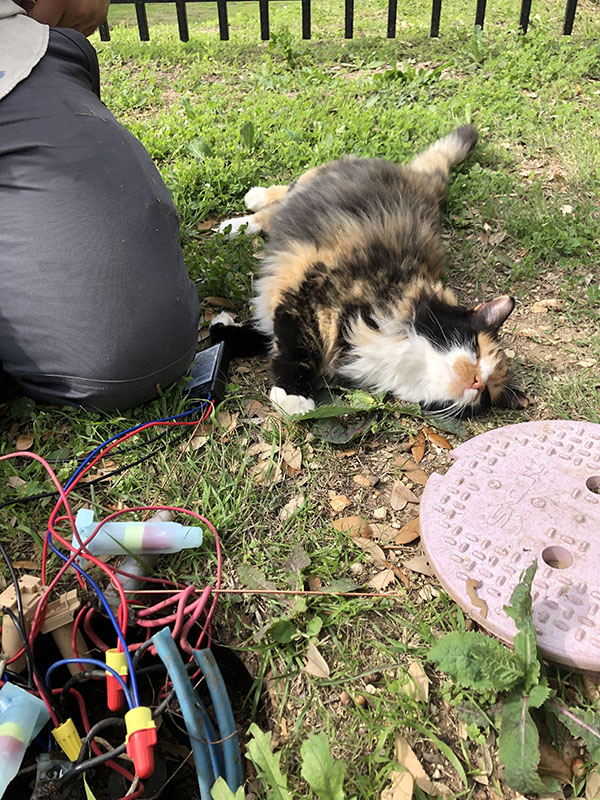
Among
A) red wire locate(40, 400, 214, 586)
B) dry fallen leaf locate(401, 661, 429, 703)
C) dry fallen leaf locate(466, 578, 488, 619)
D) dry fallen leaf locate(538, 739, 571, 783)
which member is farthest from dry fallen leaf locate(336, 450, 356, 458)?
dry fallen leaf locate(538, 739, 571, 783)

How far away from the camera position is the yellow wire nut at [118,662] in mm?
1650

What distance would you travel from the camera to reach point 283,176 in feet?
13.3

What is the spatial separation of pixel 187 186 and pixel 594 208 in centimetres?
254

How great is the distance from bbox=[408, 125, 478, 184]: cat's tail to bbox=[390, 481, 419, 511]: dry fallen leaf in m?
2.20

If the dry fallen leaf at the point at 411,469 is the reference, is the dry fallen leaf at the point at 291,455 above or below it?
above

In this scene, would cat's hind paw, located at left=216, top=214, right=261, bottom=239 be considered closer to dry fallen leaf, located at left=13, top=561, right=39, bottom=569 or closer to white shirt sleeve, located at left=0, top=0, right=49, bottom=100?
white shirt sleeve, located at left=0, top=0, right=49, bottom=100

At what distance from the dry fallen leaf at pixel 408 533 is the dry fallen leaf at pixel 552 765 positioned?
0.75m

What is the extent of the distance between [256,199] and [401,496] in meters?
2.26

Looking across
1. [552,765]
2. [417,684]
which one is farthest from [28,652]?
[552,765]

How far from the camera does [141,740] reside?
1.46 metres

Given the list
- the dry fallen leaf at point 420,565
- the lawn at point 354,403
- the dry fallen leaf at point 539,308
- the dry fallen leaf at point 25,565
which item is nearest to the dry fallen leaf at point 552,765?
the lawn at point 354,403

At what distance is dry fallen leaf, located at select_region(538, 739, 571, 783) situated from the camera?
1640 mm

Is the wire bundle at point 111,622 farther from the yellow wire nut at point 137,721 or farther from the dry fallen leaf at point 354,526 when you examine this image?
the dry fallen leaf at point 354,526

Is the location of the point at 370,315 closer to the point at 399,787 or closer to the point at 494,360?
→ the point at 494,360
